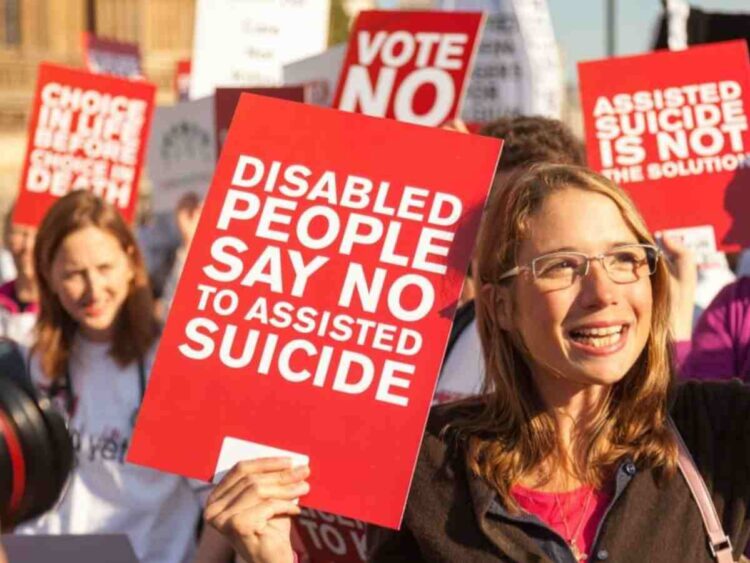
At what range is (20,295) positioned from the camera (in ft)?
23.0

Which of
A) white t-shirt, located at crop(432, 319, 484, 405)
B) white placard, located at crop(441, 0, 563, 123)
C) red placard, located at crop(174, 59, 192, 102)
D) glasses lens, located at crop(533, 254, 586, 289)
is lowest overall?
white t-shirt, located at crop(432, 319, 484, 405)

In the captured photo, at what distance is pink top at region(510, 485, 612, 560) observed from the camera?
267 centimetres

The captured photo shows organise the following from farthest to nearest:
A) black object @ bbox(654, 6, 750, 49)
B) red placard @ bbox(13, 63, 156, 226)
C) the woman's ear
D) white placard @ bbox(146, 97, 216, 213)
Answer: white placard @ bbox(146, 97, 216, 213) < red placard @ bbox(13, 63, 156, 226) < black object @ bbox(654, 6, 750, 49) < the woman's ear

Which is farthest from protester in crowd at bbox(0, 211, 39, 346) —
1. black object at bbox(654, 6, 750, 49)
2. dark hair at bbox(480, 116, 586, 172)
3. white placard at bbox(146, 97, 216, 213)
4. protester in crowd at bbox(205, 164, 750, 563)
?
protester in crowd at bbox(205, 164, 750, 563)

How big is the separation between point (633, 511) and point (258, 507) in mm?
583

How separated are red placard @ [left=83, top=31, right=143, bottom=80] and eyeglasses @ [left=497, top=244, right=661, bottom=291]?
1012cm

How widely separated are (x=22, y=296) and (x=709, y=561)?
4792mm

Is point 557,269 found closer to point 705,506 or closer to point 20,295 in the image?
point 705,506

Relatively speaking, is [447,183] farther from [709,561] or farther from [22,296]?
[22,296]

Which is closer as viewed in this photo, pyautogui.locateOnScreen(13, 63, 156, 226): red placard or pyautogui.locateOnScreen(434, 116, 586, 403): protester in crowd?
pyautogui.locateOnScreen(434, 116, 586, 403): protester in crowd

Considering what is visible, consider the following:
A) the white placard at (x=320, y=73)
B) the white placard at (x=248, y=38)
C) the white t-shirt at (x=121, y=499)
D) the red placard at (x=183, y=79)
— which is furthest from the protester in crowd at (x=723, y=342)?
the red placard at (x=183, y=79)

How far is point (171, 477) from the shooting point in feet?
15.4

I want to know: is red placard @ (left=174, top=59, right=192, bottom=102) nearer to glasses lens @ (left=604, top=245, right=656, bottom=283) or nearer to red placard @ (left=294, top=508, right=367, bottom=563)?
red placard @ (left=294, top=508, right=367, bottom=563)

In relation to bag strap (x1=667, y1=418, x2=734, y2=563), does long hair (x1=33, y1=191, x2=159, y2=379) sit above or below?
above
